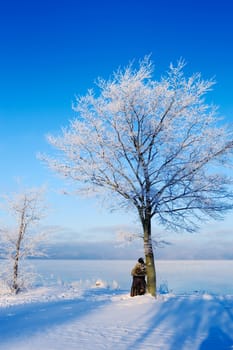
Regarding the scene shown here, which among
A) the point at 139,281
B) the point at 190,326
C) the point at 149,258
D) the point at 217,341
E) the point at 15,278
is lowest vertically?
the point at 217,341

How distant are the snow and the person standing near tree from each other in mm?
1527

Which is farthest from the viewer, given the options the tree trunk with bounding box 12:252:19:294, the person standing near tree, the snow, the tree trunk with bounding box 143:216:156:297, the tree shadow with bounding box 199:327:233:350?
the tree trunk with bounding box 12:252:19:294

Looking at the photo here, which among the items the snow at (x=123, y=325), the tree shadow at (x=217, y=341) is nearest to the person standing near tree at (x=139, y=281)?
the snow at (x=123, y=325)

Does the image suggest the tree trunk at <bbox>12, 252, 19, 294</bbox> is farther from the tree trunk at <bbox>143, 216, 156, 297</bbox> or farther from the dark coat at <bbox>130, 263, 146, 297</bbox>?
the tree trunk at <bbox>143, 216, 156, 297</bbox>

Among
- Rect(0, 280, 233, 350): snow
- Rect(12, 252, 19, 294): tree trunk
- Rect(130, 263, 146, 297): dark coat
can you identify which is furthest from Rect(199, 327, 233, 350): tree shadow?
Rect(12, 252, 19, 294): tree trunk

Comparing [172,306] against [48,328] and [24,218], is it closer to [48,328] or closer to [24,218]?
[48,328]

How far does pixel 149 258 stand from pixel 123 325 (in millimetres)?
6097

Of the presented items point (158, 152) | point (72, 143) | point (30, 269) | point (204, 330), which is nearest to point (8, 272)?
point (30, 269)

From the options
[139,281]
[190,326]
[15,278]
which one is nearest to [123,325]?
[190,326]

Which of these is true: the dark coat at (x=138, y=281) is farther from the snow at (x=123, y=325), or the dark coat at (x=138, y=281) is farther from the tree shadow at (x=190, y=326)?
the tree shadow at (x=190, y=326)

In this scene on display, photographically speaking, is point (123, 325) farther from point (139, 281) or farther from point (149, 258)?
point (149, 258)

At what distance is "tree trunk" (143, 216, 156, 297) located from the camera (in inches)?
591

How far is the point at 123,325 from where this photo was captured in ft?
30.6

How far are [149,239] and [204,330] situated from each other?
661 centimetres
